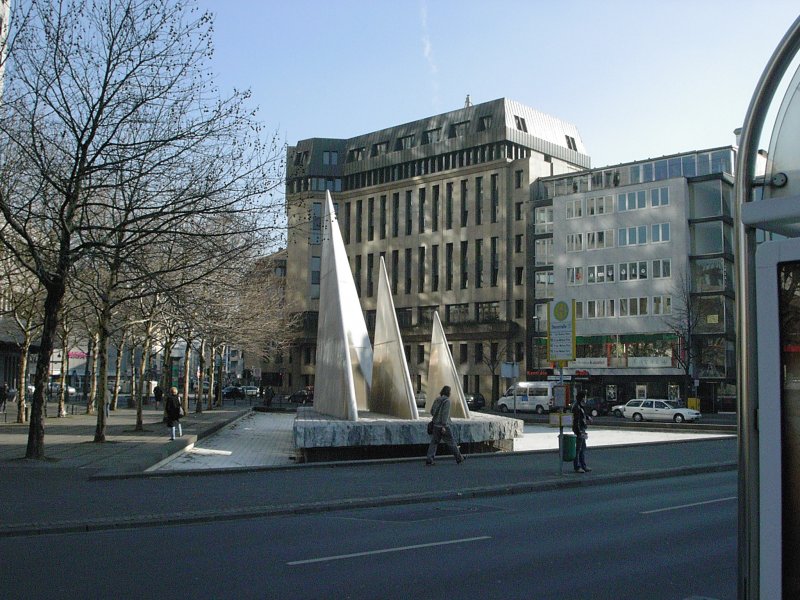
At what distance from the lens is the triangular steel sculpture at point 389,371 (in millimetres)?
25172

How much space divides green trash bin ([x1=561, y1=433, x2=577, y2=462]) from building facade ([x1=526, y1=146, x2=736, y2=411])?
147 feet

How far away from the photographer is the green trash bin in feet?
59.0

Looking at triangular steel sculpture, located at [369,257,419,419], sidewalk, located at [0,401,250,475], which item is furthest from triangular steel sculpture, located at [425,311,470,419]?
sidewalk, located at [0,401,250,475]

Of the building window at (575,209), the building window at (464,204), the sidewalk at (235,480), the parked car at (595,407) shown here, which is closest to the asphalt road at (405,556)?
the sidewalk at (235,480)

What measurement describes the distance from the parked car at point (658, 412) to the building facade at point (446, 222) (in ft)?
79.3

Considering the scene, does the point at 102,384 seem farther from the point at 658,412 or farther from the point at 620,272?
the point at 620,272

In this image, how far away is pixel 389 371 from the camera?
26234mm

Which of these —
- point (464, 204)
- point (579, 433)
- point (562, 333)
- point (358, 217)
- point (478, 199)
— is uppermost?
point (358, 217)

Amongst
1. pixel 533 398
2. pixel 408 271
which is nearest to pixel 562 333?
pixel 533 398

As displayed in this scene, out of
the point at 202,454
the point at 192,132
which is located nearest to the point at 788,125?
the point at 192,132

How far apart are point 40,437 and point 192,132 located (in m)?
7.82

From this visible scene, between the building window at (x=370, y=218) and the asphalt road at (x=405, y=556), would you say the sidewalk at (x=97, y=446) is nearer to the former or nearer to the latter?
the asphalt road at (x=405, y=556)

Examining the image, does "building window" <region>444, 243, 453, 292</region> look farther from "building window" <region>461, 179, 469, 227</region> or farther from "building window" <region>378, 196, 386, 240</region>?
"building window" <region>378, 196, 386, 240</region>

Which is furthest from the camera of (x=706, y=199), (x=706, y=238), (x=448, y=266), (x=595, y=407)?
(x=448, y=266)
